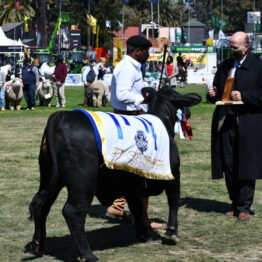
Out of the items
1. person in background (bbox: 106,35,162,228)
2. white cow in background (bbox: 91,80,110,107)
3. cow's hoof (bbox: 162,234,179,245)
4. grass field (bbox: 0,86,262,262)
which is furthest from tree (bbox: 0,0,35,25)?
cow's hoof (bbox: 162,234,179,245)

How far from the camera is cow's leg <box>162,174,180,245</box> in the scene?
7680mm

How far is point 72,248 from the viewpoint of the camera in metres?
7.54

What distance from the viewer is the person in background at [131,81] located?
8.26 m

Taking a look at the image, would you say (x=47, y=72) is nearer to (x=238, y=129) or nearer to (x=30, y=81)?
(x=30, y=81)

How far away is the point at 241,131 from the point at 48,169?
2.81 meters

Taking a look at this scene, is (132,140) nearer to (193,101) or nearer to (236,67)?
(193,101)

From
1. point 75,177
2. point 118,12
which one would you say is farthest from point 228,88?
point 118,12

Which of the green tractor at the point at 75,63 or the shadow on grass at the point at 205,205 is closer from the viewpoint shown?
Result: the shadow on grass at the point at 205,205

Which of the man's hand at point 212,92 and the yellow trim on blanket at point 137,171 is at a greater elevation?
the man's hand at point 212,92

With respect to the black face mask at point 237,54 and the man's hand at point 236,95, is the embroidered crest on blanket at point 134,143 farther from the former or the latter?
the black face mask at point 237,54

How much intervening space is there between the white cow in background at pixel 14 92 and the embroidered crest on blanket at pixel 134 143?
20.4 meters

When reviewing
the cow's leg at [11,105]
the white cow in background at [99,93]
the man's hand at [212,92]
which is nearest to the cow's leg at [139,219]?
the man's hand at [212,92]

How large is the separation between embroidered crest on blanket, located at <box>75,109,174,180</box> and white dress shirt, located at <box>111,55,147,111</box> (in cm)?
64

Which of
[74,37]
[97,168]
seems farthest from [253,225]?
[74,37]
